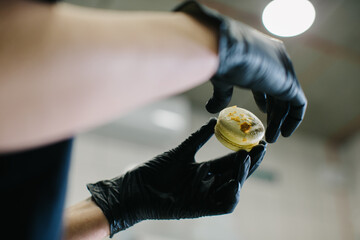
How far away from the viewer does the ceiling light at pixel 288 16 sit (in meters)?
2.83

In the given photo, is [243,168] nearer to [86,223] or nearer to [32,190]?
[86,223]

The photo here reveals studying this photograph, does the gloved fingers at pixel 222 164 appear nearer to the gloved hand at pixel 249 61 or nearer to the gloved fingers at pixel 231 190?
the gloved fingers at pixel 231 190

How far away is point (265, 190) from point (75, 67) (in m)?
3.97

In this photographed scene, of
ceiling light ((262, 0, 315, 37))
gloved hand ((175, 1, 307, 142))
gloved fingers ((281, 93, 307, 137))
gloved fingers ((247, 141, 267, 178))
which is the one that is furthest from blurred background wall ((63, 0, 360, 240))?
gloved hand ((175, 1, 307, 142))

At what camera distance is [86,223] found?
967 mm

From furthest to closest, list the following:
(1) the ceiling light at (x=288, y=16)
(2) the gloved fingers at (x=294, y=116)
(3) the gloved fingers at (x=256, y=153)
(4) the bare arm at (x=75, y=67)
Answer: (1) the ceiling light at (x=288, y=16)
(3) the gloved fingers at (x=256, y=153)
(2) the gloved fingers at (x=294, y=116)
(4) the bare arm at (x=75, y=67)

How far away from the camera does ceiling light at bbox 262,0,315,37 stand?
283 centimetres

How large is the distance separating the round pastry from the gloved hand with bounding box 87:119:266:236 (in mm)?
40

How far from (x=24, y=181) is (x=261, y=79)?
1.47ft

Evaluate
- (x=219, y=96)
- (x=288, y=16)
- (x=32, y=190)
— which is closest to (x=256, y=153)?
(x=219, y=96)

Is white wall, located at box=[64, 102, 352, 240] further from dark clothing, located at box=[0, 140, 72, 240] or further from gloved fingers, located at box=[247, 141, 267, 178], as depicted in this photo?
dark clothing, located at box=[0, 140, 72, 240]

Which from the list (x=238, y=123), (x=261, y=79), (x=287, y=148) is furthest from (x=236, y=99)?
(x=261, y=79)

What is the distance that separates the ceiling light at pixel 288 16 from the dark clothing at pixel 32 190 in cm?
257

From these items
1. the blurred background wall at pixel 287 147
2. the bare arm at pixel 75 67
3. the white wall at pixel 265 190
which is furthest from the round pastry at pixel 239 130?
the white wall at pixel 265 190
